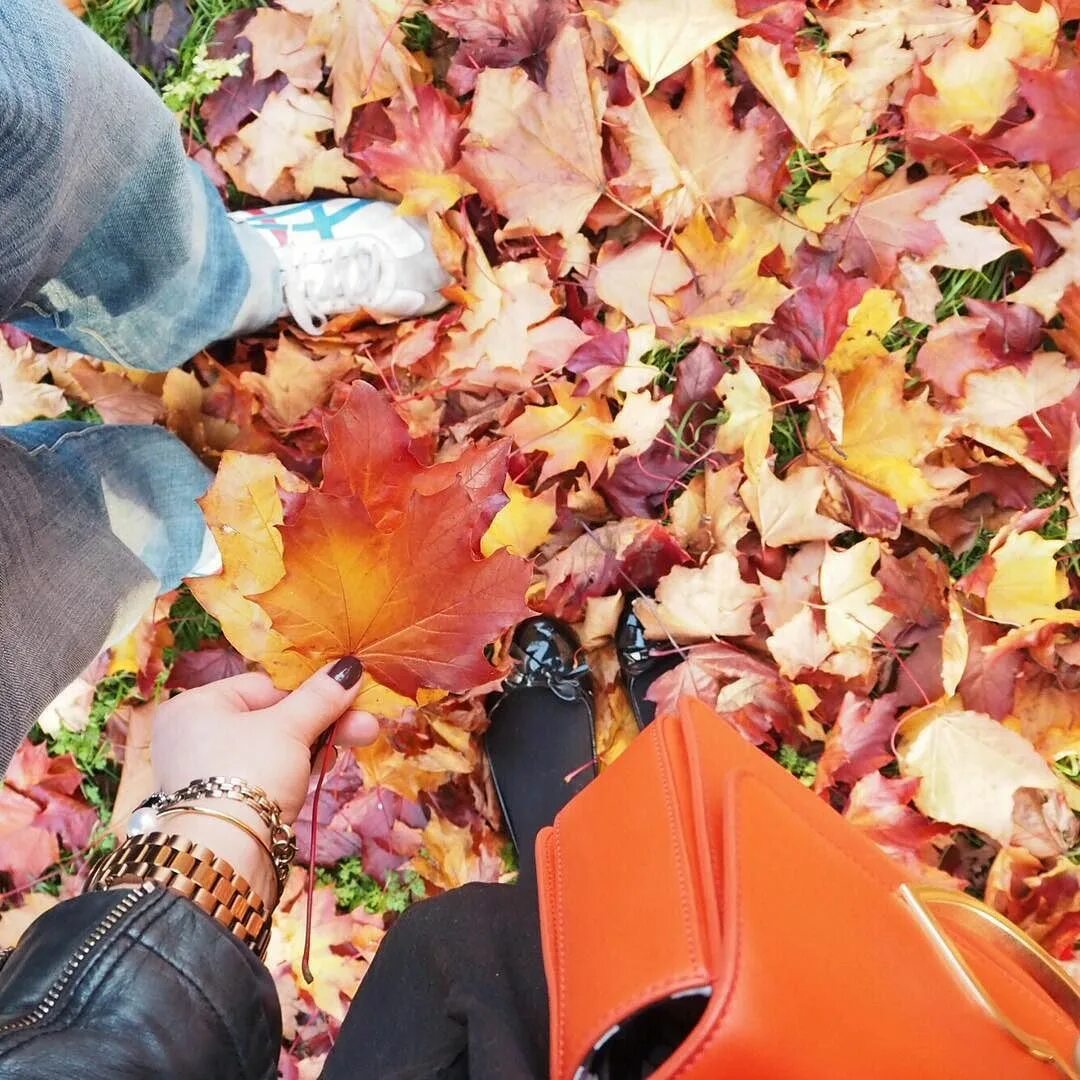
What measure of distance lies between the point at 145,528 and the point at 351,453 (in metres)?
0.39

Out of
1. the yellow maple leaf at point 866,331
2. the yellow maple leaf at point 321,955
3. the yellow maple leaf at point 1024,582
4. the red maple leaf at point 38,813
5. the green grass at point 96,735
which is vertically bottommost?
the yellow maple leaf at point 321,955

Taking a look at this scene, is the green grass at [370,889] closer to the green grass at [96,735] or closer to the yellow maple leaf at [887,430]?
the green grass at [96,735]

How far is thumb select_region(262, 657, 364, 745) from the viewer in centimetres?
72

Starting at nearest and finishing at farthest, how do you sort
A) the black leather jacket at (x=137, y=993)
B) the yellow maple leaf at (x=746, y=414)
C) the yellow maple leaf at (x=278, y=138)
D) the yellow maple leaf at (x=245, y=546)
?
the black leather jacket at (x=137, y=993) → the yellow maple leaf at (x=245, y=546) → the yellow maple leaf at (x=746, y=414) → the yellow maple leaf at (x=278, y=138)

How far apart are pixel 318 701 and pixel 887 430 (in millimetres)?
709

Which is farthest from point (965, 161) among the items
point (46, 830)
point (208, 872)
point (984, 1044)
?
point (46, 830)

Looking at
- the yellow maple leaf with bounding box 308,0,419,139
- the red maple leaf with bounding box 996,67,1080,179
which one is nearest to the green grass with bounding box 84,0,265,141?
the yellow maple leaf with bounding box 308,0,419,139

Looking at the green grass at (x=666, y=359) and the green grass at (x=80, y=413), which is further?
the green grass at (x=80, y=413)

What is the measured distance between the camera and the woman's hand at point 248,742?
25.7 inches

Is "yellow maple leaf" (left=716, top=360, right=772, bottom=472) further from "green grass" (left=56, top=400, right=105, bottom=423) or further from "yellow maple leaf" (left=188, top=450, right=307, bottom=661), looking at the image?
"green grass" (left=56, top=400, right=105, bottom=423)

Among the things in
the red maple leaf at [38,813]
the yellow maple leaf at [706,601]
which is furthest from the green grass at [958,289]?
the red maple leaf at [38,813]

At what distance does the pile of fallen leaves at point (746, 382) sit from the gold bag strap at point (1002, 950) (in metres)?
0.35

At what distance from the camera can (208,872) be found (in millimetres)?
607

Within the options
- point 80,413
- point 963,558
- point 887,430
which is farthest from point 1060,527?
point 80,413
